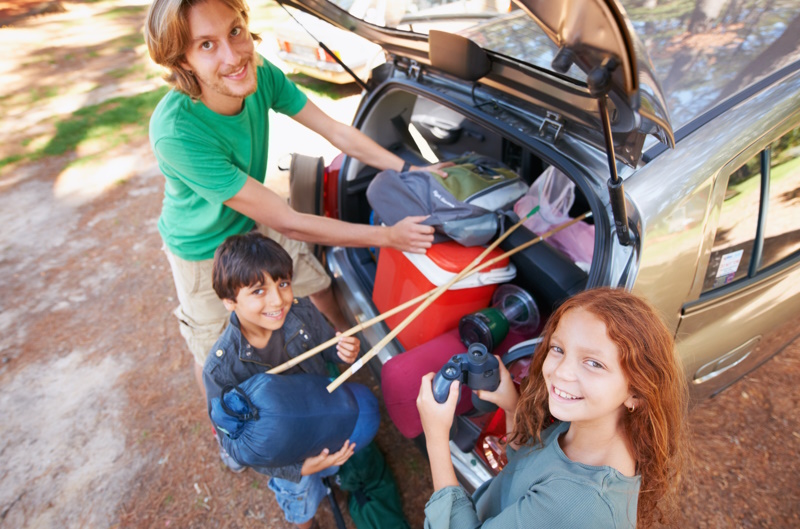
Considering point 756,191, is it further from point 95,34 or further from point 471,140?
point 95,34

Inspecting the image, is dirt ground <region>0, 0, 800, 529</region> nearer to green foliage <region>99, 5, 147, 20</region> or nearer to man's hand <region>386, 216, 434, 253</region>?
man's hand <region>386, 216, 434, 253</region>

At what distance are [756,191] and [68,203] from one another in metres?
5.68

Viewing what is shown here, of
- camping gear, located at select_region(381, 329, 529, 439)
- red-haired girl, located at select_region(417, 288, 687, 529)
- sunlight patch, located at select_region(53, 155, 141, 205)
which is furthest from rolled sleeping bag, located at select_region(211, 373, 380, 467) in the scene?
sunlight patch, located at select_region(53, 155, 141, 205)

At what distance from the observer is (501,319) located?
177cm

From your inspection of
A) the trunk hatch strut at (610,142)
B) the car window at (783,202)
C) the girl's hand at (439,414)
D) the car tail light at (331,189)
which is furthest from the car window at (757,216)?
the car tail light at (331,189)

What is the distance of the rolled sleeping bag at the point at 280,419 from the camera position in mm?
1475

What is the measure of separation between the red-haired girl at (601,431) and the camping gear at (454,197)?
0.73 m

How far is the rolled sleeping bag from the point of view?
1.47 meters

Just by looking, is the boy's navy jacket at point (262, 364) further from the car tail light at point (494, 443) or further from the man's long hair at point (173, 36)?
the man's long hair at point (173, 36)

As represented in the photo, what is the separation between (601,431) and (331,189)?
1933mm

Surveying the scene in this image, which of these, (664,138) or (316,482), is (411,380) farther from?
(664,138)

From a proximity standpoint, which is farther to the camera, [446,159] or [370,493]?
[446,159]

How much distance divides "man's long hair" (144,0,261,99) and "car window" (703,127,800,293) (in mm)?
1780

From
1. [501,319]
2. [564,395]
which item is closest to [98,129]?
[501,319]
